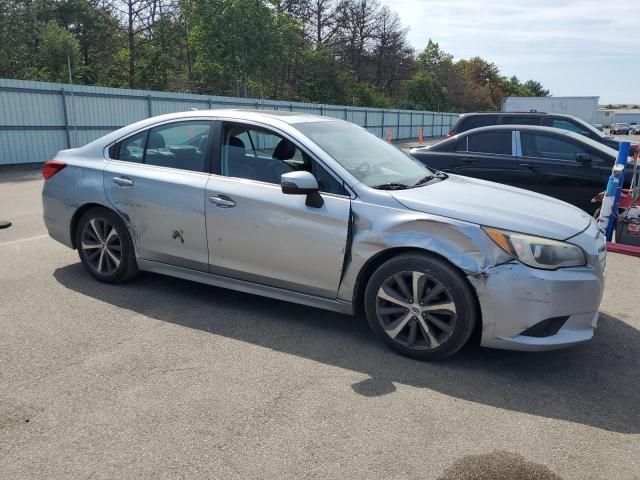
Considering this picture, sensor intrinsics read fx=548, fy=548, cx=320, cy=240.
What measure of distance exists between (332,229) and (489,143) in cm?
604

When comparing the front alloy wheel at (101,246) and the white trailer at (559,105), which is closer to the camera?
the front alloy wheel at (101,246)

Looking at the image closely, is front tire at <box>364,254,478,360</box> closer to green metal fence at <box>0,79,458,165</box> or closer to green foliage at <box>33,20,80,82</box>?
green metal fence at <box>0,79,458,165</box>

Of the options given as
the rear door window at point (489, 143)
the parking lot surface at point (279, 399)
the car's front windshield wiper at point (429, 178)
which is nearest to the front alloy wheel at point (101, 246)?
the parking lot surface at point (279, 399)

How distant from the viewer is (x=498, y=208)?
369 cm

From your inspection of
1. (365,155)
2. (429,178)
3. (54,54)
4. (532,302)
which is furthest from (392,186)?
(54,54)

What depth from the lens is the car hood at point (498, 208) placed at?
3.50 metres

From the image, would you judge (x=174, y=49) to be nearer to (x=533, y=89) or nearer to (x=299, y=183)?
(x=299, y=183)

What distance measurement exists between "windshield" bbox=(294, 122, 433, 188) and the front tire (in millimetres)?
707

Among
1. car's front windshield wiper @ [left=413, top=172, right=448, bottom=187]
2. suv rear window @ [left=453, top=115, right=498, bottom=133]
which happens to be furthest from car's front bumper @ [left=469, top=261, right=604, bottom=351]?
suv rear window @ [left=453, top=115, right=498, bottom=133]

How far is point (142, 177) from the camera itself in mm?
4617

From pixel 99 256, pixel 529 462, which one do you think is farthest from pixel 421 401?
pixel 99 256

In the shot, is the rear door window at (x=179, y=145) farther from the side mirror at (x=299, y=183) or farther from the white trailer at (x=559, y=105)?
the white trailer at (x=559, y=105)

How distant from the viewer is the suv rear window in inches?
474

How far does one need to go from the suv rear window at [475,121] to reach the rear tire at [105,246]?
360 inches
